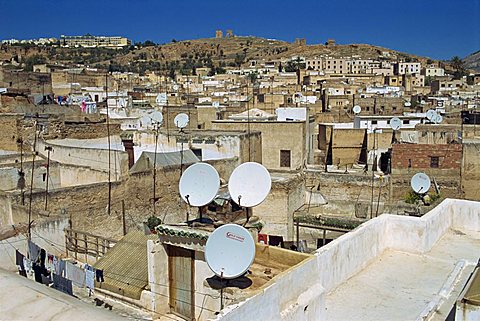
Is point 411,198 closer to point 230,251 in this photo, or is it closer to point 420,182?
point 420,182

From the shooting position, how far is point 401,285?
6.55 meters

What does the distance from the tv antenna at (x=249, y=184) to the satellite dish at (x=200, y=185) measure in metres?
0.23

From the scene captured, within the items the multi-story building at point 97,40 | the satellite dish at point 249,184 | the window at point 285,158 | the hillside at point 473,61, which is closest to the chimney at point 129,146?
the window at point 285,158

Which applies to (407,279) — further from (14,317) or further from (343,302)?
(14,317)

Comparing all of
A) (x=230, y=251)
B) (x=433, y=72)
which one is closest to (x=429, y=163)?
(x=230, y=251)

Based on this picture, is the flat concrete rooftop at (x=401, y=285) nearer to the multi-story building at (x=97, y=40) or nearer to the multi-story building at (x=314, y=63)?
the multi-story building at (x=314, y=63)

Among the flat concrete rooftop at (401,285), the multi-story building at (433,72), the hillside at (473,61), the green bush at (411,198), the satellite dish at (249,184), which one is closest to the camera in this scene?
the flat concrete rooftop at (401,285)

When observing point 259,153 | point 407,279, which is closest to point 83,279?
point 407,279

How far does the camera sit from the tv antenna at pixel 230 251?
530cm

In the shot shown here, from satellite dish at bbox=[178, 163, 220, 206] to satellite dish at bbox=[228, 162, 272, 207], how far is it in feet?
0.76

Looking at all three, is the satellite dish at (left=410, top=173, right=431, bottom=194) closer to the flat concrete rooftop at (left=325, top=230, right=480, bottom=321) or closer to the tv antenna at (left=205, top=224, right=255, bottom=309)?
the flat concrete rooftop at (left=325, top=230, right=480, bottom=321)

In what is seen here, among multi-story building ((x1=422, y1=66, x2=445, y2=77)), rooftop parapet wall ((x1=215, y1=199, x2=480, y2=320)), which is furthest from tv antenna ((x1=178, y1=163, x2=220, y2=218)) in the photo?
multi-story building ((x1=422, y1=66, x2=445, y2=77))

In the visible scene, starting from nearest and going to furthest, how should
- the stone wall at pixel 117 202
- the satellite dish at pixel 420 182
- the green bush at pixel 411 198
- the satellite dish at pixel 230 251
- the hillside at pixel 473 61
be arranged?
the satellite dish at pixel 230 251 < the stone wall at pixel 117 202 < the satellite dish at pixel 420 182 < the green bush at pixel 411 198 < the hillside at pixel 473 61

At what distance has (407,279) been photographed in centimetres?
678
